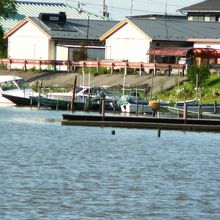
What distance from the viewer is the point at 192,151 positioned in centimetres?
5919

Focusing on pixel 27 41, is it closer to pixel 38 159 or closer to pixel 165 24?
pixel 165 24

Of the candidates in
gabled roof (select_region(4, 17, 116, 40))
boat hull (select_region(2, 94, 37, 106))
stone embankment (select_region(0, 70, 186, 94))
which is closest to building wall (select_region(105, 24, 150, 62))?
gabled roof (select_region(4, 17, 116, 40))

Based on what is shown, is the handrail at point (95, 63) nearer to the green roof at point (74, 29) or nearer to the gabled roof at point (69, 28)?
the gabled roof at point (69, 28)

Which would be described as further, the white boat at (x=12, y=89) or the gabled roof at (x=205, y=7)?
the gabled roof at (x=205, y=7)

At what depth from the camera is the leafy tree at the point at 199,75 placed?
93.8 m

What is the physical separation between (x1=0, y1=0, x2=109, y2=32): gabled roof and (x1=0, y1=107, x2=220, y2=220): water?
79155 mm

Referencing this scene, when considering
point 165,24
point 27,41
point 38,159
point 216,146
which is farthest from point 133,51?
point 38,159

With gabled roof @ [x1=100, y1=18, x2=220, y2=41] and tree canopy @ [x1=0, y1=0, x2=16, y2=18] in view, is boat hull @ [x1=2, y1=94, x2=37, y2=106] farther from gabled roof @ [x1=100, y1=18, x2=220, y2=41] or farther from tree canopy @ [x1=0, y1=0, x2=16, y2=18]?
tree canopy @ [x1=0, y1=0, x2=16, y2=18]

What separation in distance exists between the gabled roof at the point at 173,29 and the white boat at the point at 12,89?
909 inches

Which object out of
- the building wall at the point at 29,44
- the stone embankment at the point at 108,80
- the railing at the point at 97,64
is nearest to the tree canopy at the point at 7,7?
the railing at the point at 97,64

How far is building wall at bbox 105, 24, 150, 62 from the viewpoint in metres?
120

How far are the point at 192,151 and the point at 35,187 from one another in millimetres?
17530

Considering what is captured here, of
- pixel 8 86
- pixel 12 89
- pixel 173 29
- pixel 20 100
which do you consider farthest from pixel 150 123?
pixel 173 29

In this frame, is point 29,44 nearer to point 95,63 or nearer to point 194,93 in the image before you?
point 95,63
